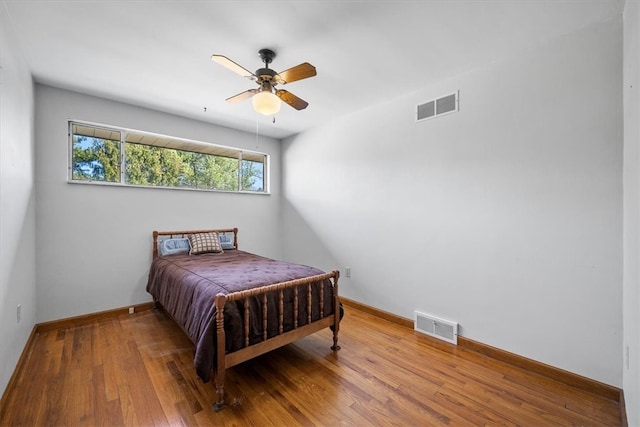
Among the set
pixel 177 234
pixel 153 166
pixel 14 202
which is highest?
pixel 153 166

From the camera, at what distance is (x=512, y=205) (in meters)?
2.32

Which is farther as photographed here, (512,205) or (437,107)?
(437,107)

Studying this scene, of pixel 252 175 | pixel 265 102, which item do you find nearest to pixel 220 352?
pixel 265 102

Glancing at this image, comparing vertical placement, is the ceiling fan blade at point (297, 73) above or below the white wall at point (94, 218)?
above

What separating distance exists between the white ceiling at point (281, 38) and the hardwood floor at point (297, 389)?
2533 millimetres

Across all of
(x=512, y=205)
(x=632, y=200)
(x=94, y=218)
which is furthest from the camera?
(x=94, y=218)

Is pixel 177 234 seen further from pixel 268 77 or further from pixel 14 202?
pixel 268 77

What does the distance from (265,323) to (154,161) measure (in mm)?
2816

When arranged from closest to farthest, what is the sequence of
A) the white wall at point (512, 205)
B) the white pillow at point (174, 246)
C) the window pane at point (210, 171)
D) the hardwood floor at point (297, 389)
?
the hardwood floor at point (297, 389) → the white wall at point (512, 205) → the white pillow at point (174, 246) → the window pane at point (210, 171)

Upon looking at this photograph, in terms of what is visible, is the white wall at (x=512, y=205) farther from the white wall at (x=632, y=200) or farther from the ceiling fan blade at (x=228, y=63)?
the ceiling fan blade at (x=228, y=63)

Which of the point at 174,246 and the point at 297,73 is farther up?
the point at 297,73

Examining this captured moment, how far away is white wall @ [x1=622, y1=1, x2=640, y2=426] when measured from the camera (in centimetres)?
130

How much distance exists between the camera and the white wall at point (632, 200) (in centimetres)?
130

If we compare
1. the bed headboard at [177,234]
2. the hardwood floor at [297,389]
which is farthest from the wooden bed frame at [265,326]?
the bed headboard at [177,234]
